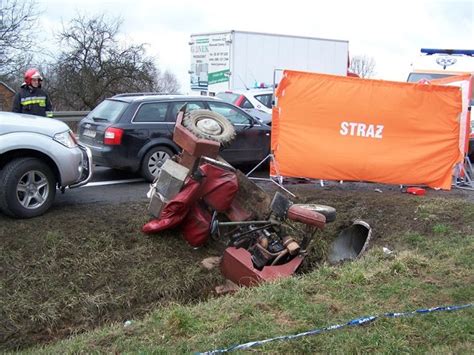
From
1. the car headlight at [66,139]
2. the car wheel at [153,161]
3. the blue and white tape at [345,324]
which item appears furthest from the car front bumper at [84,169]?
the blue and white tape at [345,324]

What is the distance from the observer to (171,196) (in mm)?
6336

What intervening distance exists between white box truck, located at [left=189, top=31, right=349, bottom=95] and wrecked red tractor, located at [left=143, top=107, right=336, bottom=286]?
36.1ft

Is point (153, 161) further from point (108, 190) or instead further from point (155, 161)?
point (108, 190)

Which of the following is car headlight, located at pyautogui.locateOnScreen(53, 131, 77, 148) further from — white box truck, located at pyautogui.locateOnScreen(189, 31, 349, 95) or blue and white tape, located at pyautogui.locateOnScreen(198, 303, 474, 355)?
white box truck, located at pyautogui.locateOnScreen(189, 31, 349, 95)

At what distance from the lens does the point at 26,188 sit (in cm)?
624

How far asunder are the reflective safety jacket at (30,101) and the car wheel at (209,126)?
3160 millimetres

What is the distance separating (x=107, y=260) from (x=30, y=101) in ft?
13.4

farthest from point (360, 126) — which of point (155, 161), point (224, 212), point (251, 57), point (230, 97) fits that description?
point (251, 57)

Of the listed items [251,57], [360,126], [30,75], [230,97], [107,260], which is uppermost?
[251,57]

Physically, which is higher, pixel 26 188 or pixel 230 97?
pixel 230 97

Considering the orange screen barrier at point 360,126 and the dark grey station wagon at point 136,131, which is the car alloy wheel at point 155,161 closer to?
the dark grey station wagon at point 136,131

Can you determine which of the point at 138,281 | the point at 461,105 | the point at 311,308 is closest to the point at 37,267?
the point at 138,281

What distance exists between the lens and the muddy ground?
499cm

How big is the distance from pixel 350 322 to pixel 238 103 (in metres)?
10.5
